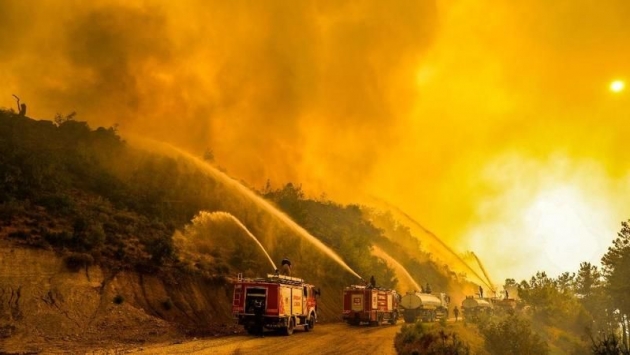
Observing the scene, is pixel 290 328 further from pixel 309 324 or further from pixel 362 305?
pixel 362 305

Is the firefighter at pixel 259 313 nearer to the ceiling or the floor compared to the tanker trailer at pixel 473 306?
nearer to the ceiling

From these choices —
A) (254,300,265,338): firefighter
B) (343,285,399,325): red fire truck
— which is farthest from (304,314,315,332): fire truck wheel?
(343,285,399,325): red fire truck

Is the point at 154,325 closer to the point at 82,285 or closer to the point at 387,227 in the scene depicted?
the point at 82,285

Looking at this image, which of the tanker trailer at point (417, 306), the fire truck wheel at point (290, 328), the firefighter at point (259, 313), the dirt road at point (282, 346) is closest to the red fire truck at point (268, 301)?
the fire truck wheel at point (290, 328)

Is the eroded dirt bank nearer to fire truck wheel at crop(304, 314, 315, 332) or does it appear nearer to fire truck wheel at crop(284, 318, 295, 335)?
fire truck wheel at crop(284, 318, 295, 335)

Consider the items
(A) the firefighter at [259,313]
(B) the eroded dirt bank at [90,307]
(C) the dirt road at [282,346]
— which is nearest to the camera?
(C) the dirt road at [282,346]

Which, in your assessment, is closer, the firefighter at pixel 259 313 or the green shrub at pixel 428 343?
the green shrub at pixel 428 343

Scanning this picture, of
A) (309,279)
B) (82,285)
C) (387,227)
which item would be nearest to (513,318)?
(82,285)

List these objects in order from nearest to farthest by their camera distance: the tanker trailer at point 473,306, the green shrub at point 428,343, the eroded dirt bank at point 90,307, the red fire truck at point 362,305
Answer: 1. the green shrub at point 428,343
2. the eroded dirt bank at point 90,307
3. the red fire truck at point 362,305
4. the tanker trailer at point 473,306

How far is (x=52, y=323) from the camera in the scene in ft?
82.3

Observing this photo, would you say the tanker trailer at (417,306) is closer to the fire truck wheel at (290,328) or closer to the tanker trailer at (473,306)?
the tanker trailer at (473,306)

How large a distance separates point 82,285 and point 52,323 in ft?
15.1

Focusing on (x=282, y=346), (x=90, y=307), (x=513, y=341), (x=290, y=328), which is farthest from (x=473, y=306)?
(x=90, y=307)

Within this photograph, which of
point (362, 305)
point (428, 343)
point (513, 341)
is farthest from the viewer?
point (362, 305)
